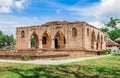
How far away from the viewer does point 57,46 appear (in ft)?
136

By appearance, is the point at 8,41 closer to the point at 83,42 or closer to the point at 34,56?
the point at 83,42

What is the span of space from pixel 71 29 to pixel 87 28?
2.40 m

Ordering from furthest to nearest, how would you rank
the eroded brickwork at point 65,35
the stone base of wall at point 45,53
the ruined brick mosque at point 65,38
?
1. the eroded brickwork at point 65,35
2. the ruined brick mosque at point 65,38
3. the stone base of wall at point 45,53

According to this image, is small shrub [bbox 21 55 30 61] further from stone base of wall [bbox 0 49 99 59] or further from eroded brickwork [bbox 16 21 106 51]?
eroded brickwork [bbox 16 21 106 51]

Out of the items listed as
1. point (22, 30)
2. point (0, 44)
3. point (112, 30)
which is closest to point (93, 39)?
point (22, 30)

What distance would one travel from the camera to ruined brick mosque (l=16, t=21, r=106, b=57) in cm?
3259

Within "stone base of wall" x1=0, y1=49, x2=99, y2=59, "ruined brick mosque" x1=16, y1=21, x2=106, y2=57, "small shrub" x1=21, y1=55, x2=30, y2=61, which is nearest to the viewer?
"small shrub" x1=21, y1=55, x2=30, y2=61

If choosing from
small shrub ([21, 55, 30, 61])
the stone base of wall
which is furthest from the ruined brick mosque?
small shrub ([21, 55, 30, 61])

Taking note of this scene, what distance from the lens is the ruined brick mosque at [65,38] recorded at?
3259 cm

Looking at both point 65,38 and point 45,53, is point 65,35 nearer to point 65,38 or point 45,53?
point 65,38

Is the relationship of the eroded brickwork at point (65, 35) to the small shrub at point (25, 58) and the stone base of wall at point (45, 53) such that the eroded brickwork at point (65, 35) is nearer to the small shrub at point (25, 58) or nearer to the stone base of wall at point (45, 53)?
the stone base of wall at point (45, 53)

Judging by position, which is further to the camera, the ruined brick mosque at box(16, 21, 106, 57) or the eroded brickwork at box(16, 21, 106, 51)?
the eroded brickwork at box(16, 21, 106, 51)

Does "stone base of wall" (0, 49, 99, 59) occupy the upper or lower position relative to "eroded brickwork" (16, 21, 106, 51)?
lower

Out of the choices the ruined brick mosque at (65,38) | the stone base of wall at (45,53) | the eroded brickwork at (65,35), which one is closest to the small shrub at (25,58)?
the stone base of wall at (45,53)
